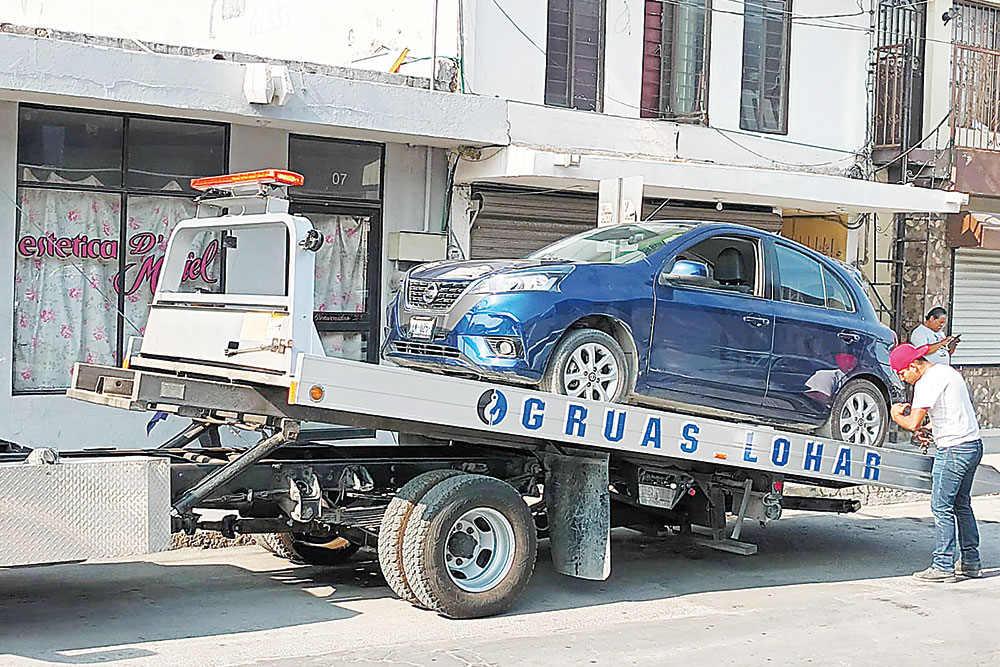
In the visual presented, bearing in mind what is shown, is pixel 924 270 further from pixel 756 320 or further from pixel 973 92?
pixel 756 320

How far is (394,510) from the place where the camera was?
7758mm

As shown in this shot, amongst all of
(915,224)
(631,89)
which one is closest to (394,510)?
(631,89)

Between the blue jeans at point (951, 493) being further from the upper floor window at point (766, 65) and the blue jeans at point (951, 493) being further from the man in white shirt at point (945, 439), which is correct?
the upper floor window at point (766, 65)

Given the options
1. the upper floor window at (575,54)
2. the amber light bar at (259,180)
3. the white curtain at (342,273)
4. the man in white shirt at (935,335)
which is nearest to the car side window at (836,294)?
the amber light bar at (259,180)

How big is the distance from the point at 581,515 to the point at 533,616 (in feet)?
2.54

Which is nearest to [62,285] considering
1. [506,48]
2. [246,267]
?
[246,267]

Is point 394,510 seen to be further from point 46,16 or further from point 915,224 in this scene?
point 915,224

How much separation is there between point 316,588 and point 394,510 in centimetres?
134

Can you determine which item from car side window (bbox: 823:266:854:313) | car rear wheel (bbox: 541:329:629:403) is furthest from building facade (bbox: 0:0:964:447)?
car side window (bbox: 823:266:854:313)

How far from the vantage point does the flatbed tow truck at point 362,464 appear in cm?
695

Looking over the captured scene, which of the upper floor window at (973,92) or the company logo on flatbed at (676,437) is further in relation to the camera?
the upper floor window at (973,92)

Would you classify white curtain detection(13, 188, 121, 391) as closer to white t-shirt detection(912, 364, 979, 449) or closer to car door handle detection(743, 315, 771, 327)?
car door handle detection(743, 315, 771, 327)

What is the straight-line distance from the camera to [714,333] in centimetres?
886

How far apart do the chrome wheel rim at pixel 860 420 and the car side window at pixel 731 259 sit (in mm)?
1285
